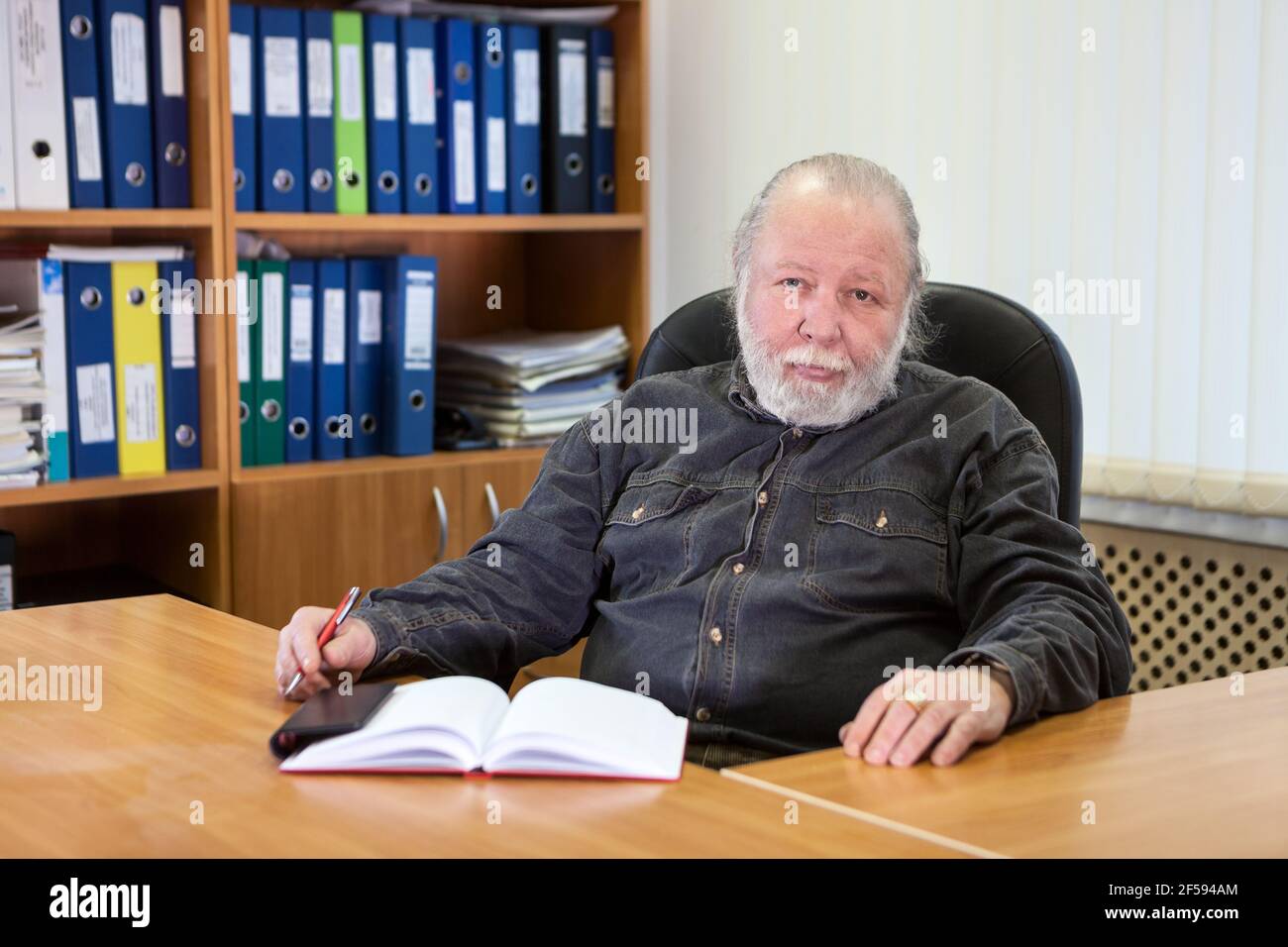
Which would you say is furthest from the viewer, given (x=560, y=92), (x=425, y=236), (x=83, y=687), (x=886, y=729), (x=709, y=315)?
(x=425, y=236)

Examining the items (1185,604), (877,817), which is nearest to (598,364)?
(1185,604)

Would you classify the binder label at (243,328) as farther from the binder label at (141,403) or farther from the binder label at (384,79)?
the binder label at (384,79)

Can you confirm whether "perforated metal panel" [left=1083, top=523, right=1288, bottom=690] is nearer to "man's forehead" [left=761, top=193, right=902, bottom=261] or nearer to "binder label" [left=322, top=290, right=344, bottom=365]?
"man's forehead" [left=761, top=193, right=902, bottom=261]

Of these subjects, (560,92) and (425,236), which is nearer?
(560,92)

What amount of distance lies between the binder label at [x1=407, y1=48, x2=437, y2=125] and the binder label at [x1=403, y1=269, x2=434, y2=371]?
29 centimetres

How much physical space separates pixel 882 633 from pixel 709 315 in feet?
1.95

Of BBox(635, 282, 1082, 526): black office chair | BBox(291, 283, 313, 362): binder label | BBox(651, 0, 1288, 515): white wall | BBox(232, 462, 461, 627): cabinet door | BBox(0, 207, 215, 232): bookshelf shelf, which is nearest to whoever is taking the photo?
BBox(635, 282, 1082, 526): black office chair

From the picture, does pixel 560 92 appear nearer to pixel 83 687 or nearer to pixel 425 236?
pixel 425 236

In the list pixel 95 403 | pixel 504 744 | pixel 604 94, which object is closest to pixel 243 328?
pixel 95 403

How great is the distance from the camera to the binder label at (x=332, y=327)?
2.67 meters

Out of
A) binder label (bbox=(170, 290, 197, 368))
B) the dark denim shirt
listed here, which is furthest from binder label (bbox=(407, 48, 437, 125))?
the dark denim shirt

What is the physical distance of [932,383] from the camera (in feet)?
5.64

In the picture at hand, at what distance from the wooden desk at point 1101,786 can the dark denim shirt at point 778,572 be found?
0.16 meters

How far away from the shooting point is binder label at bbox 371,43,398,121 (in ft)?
8.78
